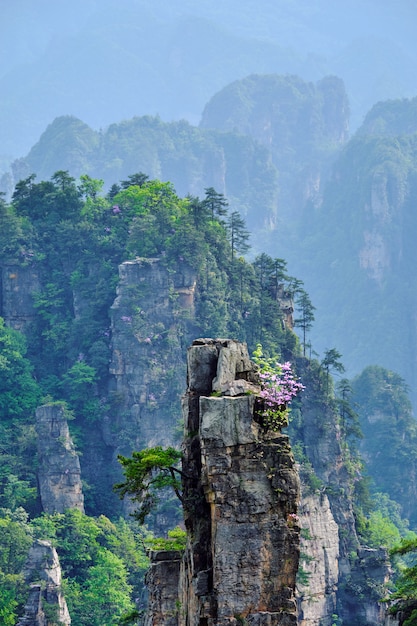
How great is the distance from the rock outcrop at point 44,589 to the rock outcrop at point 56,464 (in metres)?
6.31

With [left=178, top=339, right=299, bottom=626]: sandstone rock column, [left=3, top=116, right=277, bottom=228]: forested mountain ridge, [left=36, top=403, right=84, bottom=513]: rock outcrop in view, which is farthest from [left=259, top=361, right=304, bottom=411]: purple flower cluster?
[left=3, top=116, right=277, bottom=228]: forested mountain ridge

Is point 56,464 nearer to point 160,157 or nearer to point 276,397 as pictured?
point 276,397

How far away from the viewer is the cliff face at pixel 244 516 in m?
28.7

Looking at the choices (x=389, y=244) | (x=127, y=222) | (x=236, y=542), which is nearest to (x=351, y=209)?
(x=389, y=244)

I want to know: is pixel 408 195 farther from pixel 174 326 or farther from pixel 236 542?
pixel 236 542

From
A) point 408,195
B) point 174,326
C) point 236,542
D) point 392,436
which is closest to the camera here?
point 236,542

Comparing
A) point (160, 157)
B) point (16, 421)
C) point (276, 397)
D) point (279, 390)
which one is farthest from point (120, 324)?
point (160, 157)

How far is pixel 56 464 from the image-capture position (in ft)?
221

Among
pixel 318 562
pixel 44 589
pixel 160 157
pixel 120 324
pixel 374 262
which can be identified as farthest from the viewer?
pixel 160 157

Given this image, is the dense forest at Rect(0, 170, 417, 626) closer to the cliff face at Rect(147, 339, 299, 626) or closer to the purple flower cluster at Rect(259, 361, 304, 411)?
the purple flower cluster at Rect(259, 361, 304, 411)

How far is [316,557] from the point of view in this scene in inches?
2766

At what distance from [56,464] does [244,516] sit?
1550 inches

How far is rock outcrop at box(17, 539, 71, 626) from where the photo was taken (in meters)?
58.3

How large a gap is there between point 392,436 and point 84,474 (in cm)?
3540
